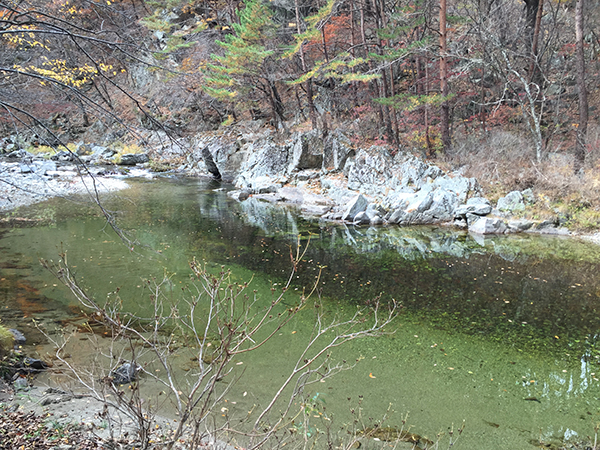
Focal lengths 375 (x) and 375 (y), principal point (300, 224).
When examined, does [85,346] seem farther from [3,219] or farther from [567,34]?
[567,34]

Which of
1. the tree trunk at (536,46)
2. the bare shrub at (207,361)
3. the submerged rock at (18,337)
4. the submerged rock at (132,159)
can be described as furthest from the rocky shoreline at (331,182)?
the tree trunk at (536,46)

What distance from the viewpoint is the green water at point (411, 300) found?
A: 4211mm

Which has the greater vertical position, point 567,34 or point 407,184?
point 567,34

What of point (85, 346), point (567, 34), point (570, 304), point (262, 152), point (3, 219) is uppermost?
point (567, 34)

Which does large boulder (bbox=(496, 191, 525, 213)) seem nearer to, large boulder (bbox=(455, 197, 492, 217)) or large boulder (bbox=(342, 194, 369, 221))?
large boulder (bbox=(455, 197, 492, 217))

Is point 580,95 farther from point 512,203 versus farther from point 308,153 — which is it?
point 308,153

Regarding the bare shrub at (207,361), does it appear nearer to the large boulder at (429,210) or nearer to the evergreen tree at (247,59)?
the large boulder at (429,210)

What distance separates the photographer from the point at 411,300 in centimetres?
708

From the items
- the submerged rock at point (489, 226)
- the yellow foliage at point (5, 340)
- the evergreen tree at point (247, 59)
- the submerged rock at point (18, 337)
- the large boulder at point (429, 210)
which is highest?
the evergreen tree at point (247, 59)

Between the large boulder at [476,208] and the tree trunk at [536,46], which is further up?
the tree trunk at [536,46]

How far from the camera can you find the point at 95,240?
1046cm

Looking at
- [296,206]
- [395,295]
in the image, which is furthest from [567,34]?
[395,295]

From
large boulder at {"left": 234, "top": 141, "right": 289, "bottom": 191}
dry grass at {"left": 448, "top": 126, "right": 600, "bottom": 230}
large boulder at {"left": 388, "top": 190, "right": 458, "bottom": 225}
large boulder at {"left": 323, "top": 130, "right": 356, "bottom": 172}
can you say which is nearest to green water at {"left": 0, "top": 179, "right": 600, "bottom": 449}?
large boulder at {"left": 388, "top": 190, "right": 458, "bottom": 225}

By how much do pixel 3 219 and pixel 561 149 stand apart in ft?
63.4
